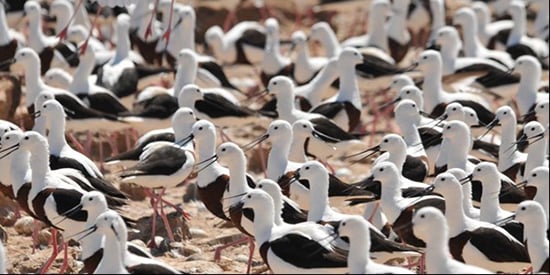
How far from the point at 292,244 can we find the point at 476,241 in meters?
1.44

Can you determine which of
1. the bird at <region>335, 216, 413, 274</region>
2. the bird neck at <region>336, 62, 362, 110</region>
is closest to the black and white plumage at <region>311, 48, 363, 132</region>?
the bird neck at <region>336, 62, 362, 110</region>

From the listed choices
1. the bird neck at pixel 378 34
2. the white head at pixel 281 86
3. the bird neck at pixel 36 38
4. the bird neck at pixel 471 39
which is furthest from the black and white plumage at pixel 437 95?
the bird neck at pixel 36 38

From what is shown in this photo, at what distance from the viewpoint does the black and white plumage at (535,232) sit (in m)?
11.3

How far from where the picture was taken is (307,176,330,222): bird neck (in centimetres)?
1214

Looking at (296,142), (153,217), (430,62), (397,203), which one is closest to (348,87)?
(430,62)

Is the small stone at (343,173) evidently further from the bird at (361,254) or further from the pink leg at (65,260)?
the bird at (361,254)

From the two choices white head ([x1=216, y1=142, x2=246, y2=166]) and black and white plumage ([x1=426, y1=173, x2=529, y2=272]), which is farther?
white head ([x1=216, y1=142, x2=246, y2=166])

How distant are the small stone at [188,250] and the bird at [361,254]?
294 centimetres

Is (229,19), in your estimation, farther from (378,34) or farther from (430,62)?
(430,62)

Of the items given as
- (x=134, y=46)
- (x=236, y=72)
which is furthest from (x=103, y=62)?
(x=236, y=72)

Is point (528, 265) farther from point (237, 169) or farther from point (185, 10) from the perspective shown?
point (185, 10)

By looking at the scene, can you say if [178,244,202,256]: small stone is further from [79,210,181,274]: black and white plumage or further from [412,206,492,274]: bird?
[412,206,492,274]: bird

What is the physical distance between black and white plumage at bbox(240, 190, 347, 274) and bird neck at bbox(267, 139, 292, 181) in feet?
6.65

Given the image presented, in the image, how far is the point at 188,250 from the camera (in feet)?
43.9
